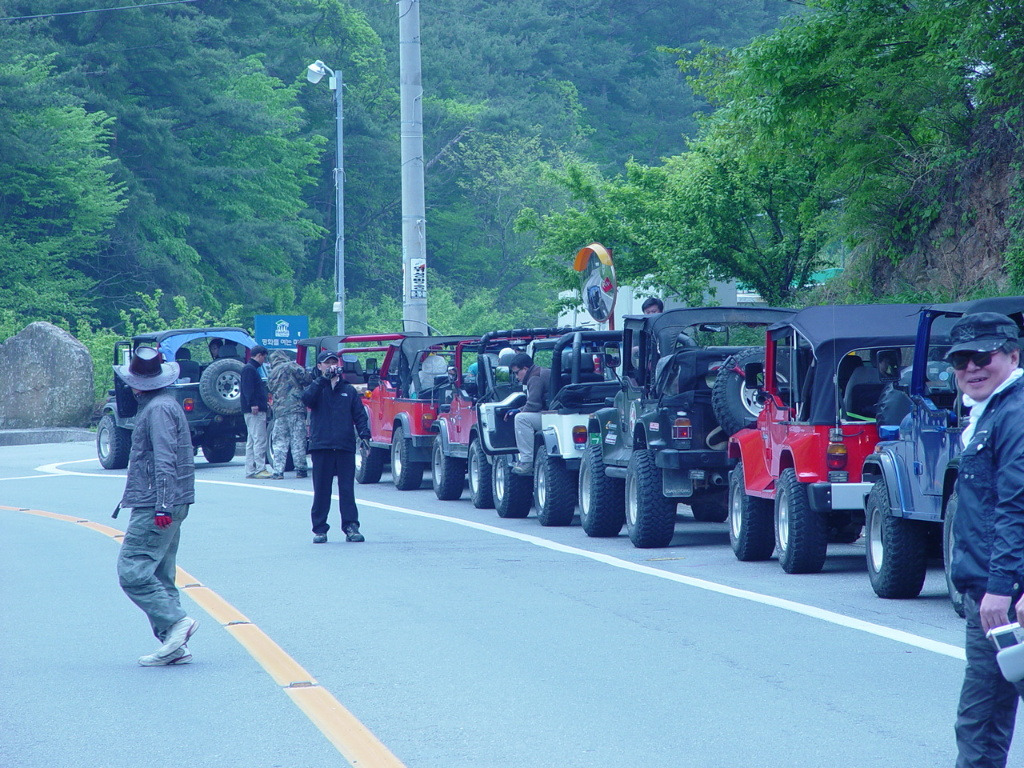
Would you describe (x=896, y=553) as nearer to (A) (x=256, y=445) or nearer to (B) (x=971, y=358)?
(B) (x=971, y=358)

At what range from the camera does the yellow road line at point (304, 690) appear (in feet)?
21.0

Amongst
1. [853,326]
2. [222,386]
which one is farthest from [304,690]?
[222,386]

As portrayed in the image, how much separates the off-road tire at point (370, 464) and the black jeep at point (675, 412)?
29.3 ft

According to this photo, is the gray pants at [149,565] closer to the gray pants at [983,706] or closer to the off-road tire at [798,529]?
the gray pants at [983,706]

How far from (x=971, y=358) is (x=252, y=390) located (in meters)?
19.2

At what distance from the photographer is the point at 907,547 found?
1057 cm

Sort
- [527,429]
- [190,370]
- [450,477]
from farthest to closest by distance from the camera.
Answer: [190,370] < [450,477] < [527,429]

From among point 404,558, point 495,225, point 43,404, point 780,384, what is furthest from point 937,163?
point 495,225

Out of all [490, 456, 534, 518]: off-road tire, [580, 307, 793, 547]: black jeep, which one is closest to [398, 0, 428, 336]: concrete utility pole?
[490, 456, 534, 518]: off-road tire

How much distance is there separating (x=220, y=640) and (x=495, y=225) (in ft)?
206

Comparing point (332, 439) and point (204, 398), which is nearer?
point (332, 439)

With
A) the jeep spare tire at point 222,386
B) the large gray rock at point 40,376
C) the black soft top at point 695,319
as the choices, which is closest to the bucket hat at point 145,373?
the black soft top at point 695,319

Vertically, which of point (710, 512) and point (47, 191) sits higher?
point (47, 191)

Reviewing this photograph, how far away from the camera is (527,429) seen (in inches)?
661
